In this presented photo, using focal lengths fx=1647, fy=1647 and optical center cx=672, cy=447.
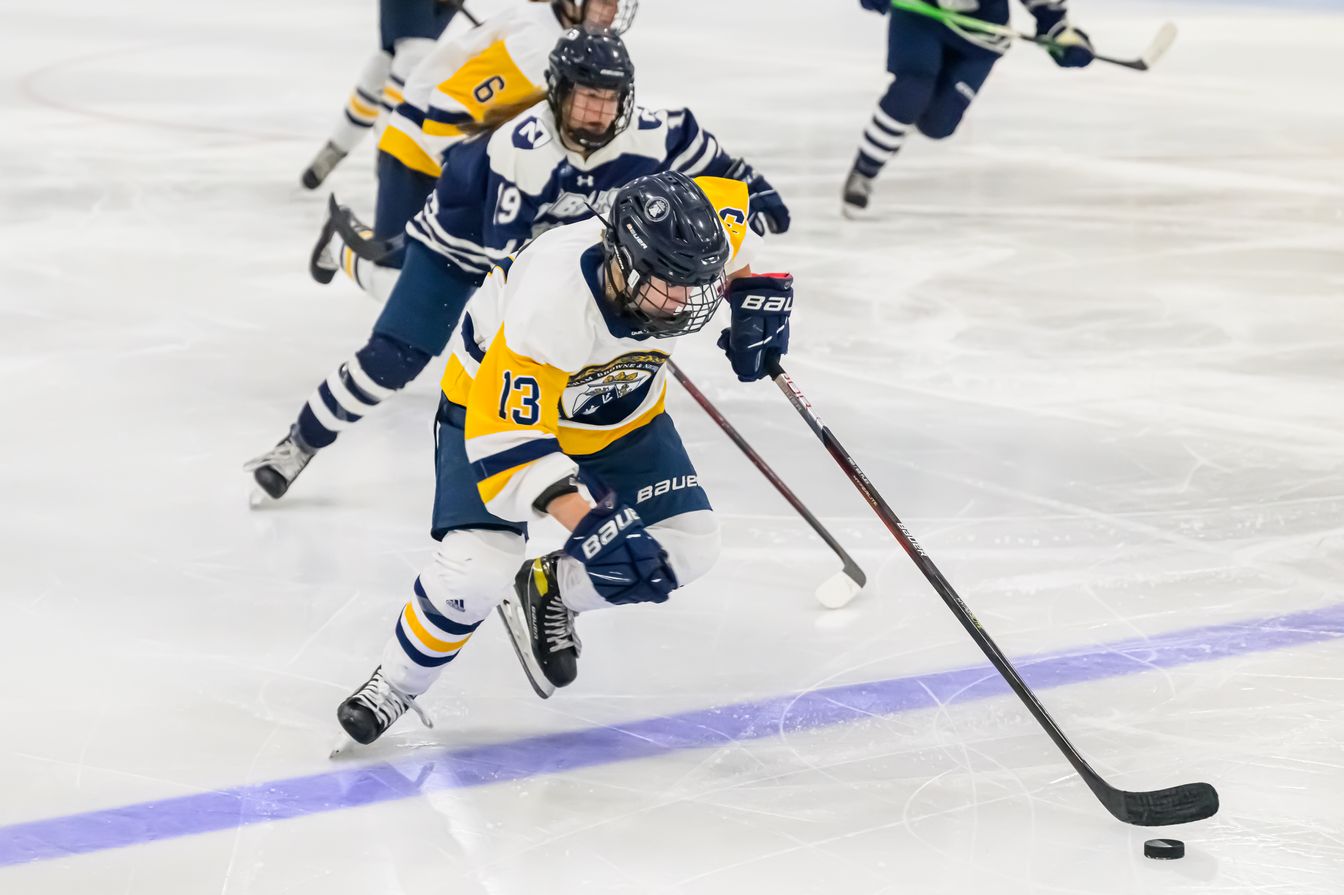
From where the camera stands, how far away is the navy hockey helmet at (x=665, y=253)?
2.05 metres

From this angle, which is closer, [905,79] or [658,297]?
[658,297]

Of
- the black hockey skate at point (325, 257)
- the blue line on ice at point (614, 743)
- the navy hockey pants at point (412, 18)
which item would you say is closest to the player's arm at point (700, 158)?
the blue line on ice at point (614, 743)

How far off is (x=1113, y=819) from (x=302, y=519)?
1.70 m

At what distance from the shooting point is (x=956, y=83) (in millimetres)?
5410

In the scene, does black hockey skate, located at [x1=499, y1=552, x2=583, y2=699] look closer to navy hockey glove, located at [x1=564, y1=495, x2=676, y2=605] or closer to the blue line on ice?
the blue line on ice

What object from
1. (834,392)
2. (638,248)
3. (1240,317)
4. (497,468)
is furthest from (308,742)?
(1240,317)

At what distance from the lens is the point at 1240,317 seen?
14.7 ft

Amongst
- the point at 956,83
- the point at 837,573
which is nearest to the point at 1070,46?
the point at 956,83

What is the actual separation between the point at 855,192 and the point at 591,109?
285 cm

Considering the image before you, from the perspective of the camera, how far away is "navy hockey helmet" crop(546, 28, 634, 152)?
2.70 m

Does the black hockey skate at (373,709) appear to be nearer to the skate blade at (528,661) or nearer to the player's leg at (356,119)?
the skate blade at (528,661)

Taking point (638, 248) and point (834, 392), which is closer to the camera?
point (638, 248)

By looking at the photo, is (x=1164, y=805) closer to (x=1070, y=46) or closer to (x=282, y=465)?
(x=282, y=465)

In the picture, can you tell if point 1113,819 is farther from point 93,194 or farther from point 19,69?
point 19,69
